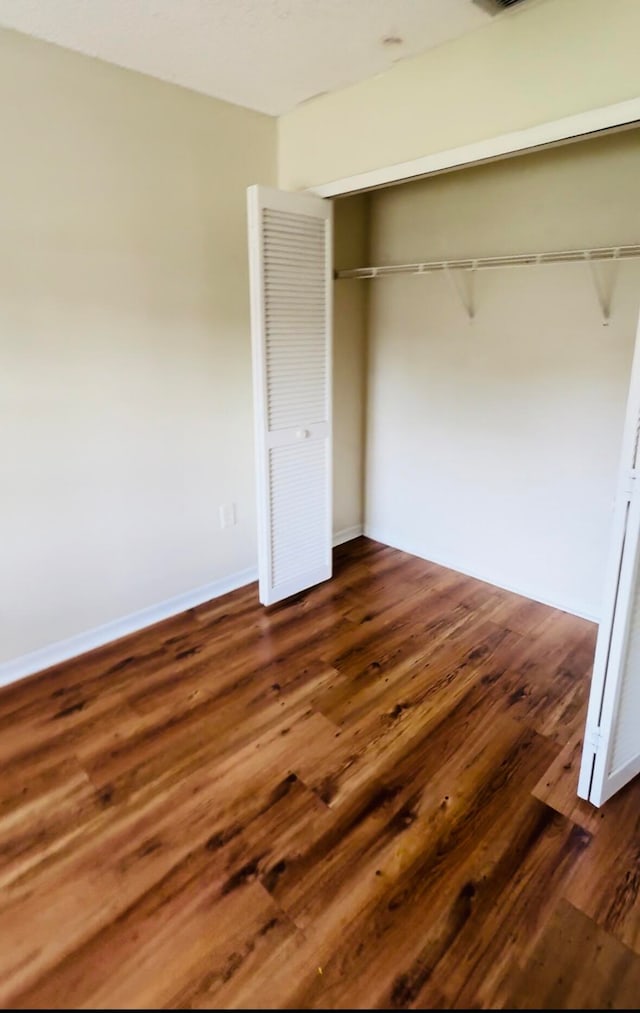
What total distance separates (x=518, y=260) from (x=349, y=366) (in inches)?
51.3

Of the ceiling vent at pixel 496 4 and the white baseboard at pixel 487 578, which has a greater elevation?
the ceiling vent at pixel 496 4

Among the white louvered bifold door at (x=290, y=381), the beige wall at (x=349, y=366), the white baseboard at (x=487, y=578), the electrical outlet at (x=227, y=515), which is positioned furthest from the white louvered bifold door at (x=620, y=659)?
the beige wall at (x=349, y=366)

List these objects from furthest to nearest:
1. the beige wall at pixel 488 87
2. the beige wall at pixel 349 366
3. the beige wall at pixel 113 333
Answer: the beige wall at pixel 349 366 < the beige wall at pixel 113 333 < the beige wall at pixel 488 87

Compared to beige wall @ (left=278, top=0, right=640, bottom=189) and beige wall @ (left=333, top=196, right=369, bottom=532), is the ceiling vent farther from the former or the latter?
beige wall @ (left=333, top=196, right=369, bottom=532)

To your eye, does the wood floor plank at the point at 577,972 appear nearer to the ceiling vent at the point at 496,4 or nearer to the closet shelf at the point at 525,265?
the closet shelf at the point at 525,265

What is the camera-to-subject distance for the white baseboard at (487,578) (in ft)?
9.65

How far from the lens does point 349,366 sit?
365 centimetres

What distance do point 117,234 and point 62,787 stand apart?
7.32ft

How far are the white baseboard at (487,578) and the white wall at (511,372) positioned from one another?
14 millimetres

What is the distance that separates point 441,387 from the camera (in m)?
3.33

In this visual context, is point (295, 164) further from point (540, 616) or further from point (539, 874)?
point (539, 874)

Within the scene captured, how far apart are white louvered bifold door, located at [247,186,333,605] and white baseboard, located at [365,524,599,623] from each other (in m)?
0.74

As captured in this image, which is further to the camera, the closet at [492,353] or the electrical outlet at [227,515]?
the electrical outlet at [227,515]

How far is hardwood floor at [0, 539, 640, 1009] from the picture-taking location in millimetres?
1360
